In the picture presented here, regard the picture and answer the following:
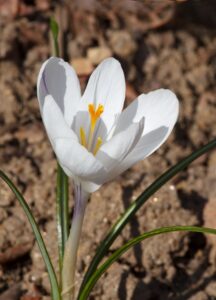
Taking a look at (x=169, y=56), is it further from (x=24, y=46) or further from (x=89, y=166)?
(x=89, y=166)

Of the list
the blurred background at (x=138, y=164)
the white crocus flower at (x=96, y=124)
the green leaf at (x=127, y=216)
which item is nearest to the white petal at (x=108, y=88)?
the white crocus flower at (x=96, y=124)

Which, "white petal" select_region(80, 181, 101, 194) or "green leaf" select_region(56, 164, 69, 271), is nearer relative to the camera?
"white petal" select_region(80, 181, 101, 194)

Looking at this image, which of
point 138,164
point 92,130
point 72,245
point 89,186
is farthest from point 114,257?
point 138,164

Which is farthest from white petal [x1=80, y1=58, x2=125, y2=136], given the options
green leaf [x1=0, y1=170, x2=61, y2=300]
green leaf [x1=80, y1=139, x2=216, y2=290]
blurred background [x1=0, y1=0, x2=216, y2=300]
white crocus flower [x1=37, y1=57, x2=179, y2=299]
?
blurred background [x1=0, y1=0, x2=216, y2=300]

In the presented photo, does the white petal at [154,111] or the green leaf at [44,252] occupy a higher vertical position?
the white petal at [154,111]

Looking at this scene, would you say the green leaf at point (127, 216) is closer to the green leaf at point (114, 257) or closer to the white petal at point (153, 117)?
the green leaf at point (114, 257)

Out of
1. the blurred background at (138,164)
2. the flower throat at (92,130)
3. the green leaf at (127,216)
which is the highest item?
the flower throat at (92,130)

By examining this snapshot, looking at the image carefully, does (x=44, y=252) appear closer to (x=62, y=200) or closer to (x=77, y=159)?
(x=62, y=200)

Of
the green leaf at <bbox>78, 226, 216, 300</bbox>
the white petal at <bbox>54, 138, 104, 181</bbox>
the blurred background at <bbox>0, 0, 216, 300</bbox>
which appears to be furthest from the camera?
the blurred background at <bbox>0, 0, 216, 300</bbox>

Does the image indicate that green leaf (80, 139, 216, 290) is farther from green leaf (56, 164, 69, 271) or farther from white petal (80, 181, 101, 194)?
white petal (80, 181, 101, 194)
